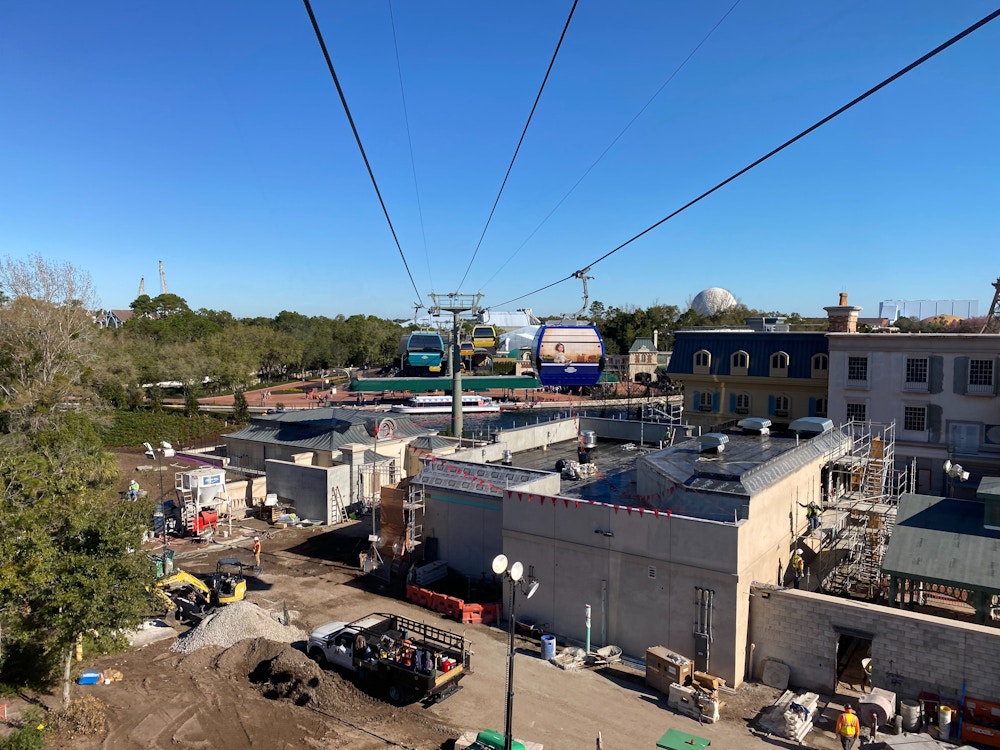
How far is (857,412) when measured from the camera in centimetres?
3419

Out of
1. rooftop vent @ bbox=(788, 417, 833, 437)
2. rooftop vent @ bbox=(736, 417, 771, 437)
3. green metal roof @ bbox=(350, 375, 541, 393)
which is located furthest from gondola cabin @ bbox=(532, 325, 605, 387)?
green metal roof @ bbox=(350, 375, 541, 393)

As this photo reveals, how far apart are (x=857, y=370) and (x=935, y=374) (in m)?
3.50

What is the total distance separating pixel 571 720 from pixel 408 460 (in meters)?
18.6

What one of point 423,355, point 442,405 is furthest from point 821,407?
point 423,355

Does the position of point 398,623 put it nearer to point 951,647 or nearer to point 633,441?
point 951,647

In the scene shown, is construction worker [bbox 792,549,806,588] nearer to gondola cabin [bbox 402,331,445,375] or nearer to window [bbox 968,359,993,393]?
window [bbox 968,359,993,393]

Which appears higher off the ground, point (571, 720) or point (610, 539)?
point (610, 539)

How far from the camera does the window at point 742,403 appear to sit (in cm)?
4119

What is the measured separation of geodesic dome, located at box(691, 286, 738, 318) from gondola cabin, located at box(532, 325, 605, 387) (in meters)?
118

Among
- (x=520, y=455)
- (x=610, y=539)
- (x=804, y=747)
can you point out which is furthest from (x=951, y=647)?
(x=520, y=455)

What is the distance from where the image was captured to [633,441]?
112 ft

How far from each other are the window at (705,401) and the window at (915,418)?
1218cm

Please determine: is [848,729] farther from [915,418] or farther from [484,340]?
[484,340]

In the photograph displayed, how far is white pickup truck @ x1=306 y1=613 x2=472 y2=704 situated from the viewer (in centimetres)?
1608
